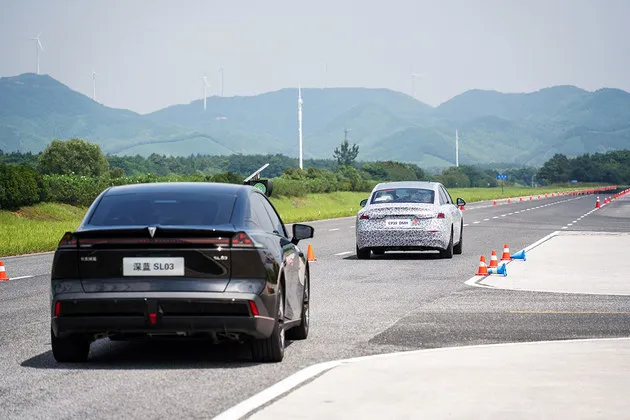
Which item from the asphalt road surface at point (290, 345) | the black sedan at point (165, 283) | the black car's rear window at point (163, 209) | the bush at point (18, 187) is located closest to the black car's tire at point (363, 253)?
the asphalt road surface at point (290, 345)

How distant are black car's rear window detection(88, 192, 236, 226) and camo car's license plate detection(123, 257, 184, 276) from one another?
0.42 m

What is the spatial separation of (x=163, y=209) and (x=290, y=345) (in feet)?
6.31

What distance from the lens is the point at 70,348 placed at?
33.0 ft

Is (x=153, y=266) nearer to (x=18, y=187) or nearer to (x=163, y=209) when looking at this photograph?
(x=163, y=209)

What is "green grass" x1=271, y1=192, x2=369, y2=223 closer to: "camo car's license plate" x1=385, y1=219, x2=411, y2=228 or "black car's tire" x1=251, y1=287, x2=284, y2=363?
"camo car's license plate" x1=385, y1=219, x2=411, y2=228

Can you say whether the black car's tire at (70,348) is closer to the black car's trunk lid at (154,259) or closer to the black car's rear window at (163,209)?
the black car's trunk lid at (154,259)

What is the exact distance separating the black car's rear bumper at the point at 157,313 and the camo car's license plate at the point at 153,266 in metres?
0.18

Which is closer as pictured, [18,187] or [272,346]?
[272,346]

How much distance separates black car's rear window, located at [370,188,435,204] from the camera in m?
25.2

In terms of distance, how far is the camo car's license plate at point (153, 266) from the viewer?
9.55 meters

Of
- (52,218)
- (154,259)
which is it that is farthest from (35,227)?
(154,259)

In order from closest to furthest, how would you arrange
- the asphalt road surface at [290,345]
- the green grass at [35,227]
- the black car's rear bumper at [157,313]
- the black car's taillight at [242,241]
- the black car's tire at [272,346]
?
the asphalt road surface at [290,345] < the black car's rear bumper at [157,313] < the black car's taillight at [242,241] < the black car's tire at [272,346] < the green grass at [35,227]

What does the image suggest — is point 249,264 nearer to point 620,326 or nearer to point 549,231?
point 620,326

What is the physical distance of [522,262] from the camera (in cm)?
2383
